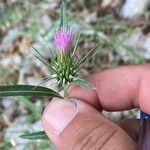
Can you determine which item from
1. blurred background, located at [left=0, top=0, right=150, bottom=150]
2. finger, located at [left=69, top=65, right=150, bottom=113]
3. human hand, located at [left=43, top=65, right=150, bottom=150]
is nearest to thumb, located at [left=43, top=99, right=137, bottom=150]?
human hand, located at [left=43, top=65, right=150, bottom=150]

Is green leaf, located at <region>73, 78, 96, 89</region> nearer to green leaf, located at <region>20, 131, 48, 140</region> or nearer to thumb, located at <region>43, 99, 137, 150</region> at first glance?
thumb, located at <region>43, 99, 137, 150</region>

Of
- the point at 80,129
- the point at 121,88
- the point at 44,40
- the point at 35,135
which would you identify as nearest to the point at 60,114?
the point at 80,129

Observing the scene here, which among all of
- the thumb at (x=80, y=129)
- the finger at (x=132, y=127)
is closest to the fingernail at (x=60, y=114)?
the thumb at (x=80, y=129)

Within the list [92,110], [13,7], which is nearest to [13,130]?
[13,7]

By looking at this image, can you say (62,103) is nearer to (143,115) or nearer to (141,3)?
(143,115)

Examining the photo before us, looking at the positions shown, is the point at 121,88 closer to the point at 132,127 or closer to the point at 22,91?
the point at 132,127

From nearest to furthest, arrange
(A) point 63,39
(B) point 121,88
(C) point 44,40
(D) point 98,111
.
Answer: (A) point 63,39
(D) point 98,111
(B) point 121,88
(C) point 44,40

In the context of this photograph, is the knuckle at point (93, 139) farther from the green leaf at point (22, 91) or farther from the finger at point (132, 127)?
the finger at point (132, 127)

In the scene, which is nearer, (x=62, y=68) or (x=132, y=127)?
(x=62, y=68)

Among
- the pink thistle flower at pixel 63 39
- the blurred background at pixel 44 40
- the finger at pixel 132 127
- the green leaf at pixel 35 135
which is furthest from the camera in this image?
the blurred background at pixel 44 40
